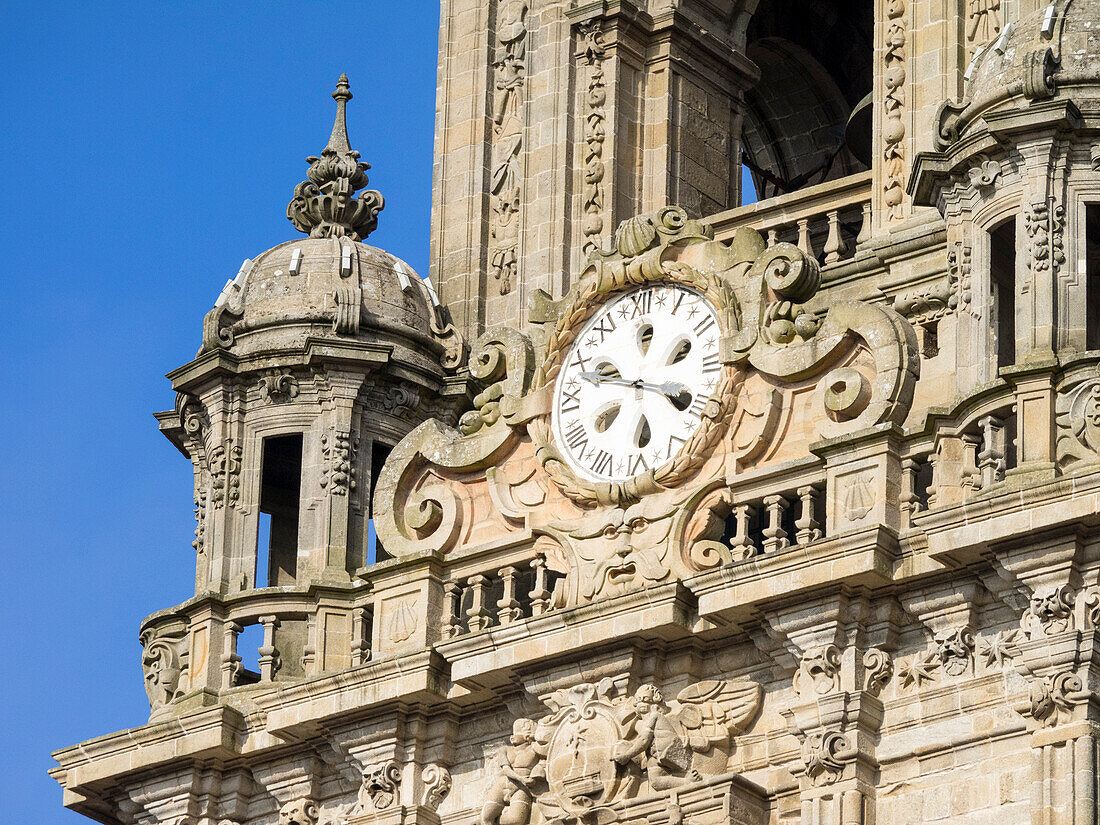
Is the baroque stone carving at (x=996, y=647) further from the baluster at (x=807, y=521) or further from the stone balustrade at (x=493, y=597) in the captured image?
the stone balustrade at (x=493, y=597)

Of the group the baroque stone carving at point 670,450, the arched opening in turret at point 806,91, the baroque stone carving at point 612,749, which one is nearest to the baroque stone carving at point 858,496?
the baroque stone carving at point 670,450

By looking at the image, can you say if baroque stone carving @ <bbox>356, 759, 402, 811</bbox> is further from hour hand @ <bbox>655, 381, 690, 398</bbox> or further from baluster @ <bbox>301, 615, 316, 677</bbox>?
hour hand @ <bbox>655, 381, 690, 398</bbox>

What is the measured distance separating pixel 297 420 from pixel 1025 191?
649 cm

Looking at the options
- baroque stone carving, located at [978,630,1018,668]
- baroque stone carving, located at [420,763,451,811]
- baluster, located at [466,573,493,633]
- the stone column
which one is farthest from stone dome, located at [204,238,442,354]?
baroque stone carving, located at [978,630,1018,668]

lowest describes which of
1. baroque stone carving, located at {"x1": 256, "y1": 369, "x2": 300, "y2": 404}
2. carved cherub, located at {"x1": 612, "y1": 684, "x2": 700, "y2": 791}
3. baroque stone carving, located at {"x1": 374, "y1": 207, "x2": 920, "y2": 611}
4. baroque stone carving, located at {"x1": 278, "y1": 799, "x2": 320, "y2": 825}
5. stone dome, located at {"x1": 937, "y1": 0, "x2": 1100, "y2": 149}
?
carved cherub, located at {"x1": 612, "y1": 684, "x2": 700, "y2": 791}

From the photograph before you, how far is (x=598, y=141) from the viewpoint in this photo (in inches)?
1384

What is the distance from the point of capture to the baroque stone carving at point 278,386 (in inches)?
1337

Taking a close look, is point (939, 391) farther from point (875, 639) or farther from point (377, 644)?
point (377, 644)

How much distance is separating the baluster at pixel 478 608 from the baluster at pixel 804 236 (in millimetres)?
3528

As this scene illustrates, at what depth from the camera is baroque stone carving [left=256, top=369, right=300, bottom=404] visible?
3397 centimetres

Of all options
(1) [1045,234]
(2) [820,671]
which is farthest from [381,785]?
(1) [1045,234]

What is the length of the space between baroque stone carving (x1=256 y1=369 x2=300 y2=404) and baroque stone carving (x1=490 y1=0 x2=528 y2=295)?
2039mm

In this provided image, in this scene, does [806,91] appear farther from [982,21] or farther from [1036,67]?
[1036,67]

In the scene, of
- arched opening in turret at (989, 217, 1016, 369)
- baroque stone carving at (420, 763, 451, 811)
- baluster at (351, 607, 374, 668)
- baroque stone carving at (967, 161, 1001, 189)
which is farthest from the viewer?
baluster at (351, 607, 374, 668)
